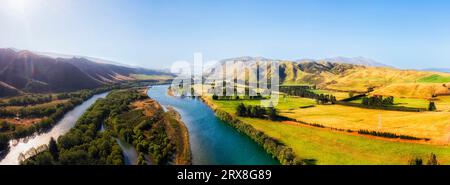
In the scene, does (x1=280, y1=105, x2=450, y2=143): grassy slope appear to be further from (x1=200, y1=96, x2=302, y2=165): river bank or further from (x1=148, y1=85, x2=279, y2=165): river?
(x1=148, y1=85, x2=279, y2=165): river

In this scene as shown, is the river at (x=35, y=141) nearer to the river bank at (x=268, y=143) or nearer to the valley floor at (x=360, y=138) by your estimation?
the river bank at (x=268, y=143)

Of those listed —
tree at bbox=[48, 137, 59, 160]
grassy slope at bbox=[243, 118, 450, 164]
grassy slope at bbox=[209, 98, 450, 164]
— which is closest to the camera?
grassy slope at bbox=[243, 118, 450, 164]

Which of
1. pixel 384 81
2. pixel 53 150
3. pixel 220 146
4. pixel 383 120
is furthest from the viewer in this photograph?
pixel 384 81

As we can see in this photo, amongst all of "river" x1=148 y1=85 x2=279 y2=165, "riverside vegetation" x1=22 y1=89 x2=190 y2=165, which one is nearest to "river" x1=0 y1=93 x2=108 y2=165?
"riverside vegetation" x1=22 y1=89 x2=190 y2=165

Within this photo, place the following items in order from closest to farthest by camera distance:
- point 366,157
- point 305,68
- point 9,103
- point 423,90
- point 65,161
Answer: point 65,161
point 366,157
point 9,103
point 423,90
point 305,68

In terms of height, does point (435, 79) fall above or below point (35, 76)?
below

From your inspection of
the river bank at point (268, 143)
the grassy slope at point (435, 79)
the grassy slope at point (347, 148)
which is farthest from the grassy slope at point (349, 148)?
the grassy slope at point (435, 79)

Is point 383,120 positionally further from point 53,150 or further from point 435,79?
point 435,79

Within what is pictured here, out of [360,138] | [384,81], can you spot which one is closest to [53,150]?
[360,138]

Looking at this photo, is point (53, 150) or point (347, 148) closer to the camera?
point (53, 150)
